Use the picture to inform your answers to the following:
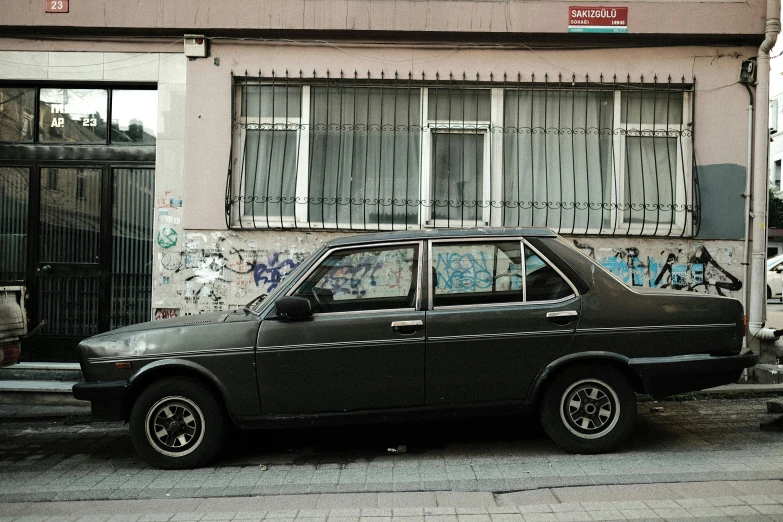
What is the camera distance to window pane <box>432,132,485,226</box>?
30.5 ft

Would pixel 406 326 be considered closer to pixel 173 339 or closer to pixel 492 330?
pixel 492 330

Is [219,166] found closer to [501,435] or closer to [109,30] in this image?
[109,30]

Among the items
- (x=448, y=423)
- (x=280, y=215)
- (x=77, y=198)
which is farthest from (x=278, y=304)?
(x=77, y=198)

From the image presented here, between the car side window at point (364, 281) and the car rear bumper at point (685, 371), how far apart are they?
5.85 feet

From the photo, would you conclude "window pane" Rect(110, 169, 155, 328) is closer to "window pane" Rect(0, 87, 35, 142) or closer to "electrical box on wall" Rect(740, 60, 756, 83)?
"window pane" Rect(0, 87, 35, 142)

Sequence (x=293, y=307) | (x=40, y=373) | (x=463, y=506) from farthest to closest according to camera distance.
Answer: (x=40, y=373) < (x=293, y=307) < (x=463, y=506)

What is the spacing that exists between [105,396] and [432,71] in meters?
5.82

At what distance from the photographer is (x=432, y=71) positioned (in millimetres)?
9188

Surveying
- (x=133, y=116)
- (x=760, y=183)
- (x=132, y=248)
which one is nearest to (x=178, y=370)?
(x=132, y=248)

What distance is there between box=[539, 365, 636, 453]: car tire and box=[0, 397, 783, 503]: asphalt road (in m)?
0.14

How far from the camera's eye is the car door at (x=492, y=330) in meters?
5.27

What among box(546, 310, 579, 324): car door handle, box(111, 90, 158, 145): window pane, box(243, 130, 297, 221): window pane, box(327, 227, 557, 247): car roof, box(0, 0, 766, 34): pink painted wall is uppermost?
box(0, 0, 766, 34): pink painted wall

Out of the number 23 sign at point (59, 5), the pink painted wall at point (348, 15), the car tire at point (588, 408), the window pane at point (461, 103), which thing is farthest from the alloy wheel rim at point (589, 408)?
the number 23 sign at point (59, 5)

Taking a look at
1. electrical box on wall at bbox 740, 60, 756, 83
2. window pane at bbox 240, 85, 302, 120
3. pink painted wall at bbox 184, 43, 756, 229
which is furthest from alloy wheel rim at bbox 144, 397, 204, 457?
electrical box on wall at bbox 740, 60, 756, 83
